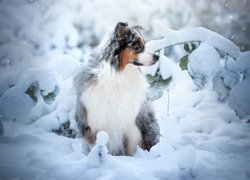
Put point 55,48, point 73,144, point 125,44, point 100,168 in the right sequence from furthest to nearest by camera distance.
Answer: point 55,48 → point 73,144 → point 125,44 → point 100,168

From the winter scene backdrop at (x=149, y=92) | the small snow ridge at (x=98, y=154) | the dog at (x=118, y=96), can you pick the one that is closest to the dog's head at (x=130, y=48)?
the dog at (x=118, y=96)

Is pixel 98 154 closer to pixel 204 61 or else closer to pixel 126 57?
pixel 126 57

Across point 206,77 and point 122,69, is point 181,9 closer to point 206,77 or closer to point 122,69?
point 206,77

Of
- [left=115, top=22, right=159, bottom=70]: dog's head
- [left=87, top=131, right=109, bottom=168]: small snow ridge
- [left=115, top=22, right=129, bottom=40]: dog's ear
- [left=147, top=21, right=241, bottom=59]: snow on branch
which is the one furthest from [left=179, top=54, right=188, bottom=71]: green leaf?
[left=87, top=131, right=109, bottom=168]: small snow ridge

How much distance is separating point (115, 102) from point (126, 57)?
0.30 meters

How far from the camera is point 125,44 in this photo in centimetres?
269

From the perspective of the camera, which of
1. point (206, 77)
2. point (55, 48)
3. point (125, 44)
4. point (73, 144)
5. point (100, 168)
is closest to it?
point (100, 168)

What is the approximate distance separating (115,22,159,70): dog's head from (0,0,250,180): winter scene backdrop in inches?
17.6

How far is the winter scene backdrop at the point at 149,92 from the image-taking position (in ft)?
7.27

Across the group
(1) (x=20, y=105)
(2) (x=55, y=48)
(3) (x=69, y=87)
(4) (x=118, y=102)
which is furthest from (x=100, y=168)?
(2) (x=55, y=48)

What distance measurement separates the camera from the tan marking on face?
8.86 feet

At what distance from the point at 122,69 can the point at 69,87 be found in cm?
59

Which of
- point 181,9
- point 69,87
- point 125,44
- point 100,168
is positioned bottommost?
point 100,168

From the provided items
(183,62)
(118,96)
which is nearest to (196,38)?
(183,62)
